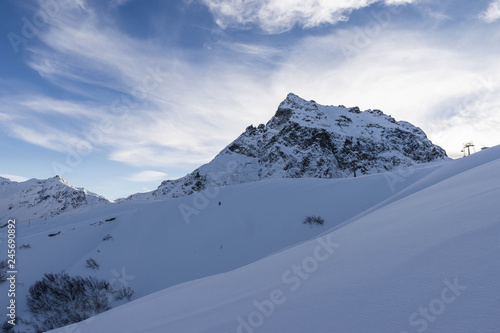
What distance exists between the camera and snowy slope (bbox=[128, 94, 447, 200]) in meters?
67.0

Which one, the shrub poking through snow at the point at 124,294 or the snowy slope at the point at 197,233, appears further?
the snowy slope at the point at 197,233

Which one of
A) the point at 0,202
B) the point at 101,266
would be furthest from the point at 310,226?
the point at 0,202

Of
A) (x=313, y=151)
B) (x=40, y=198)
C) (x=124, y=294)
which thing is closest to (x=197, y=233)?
(x=124, y=294)

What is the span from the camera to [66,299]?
8547mm

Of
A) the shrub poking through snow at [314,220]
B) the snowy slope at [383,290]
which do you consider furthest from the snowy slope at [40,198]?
the snowy slope at [383,290]

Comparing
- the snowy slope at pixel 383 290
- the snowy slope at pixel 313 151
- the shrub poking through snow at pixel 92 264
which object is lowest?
the shrub poking through snow at pixel 92 264

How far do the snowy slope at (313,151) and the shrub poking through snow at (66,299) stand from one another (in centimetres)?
5297

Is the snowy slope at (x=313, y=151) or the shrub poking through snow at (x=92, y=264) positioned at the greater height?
the snowy slope at (x=313, y=151)

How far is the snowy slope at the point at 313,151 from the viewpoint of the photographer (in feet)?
220

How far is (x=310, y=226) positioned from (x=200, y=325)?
33.6 feet

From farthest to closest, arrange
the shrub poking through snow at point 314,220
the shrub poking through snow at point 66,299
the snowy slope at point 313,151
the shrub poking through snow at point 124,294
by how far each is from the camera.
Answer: the snowy slope at point 313,151 < the shrub poking through snow at point 314,220 < the shrub poking through snow at point 124,294 < the shrub poking through snow at point 66,299

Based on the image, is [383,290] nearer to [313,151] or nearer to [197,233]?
[197,233]

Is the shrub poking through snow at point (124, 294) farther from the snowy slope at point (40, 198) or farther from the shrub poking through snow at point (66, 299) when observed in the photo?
the snowy slope at point (40, 198)

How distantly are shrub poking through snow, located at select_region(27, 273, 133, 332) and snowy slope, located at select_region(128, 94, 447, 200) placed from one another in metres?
53.0
